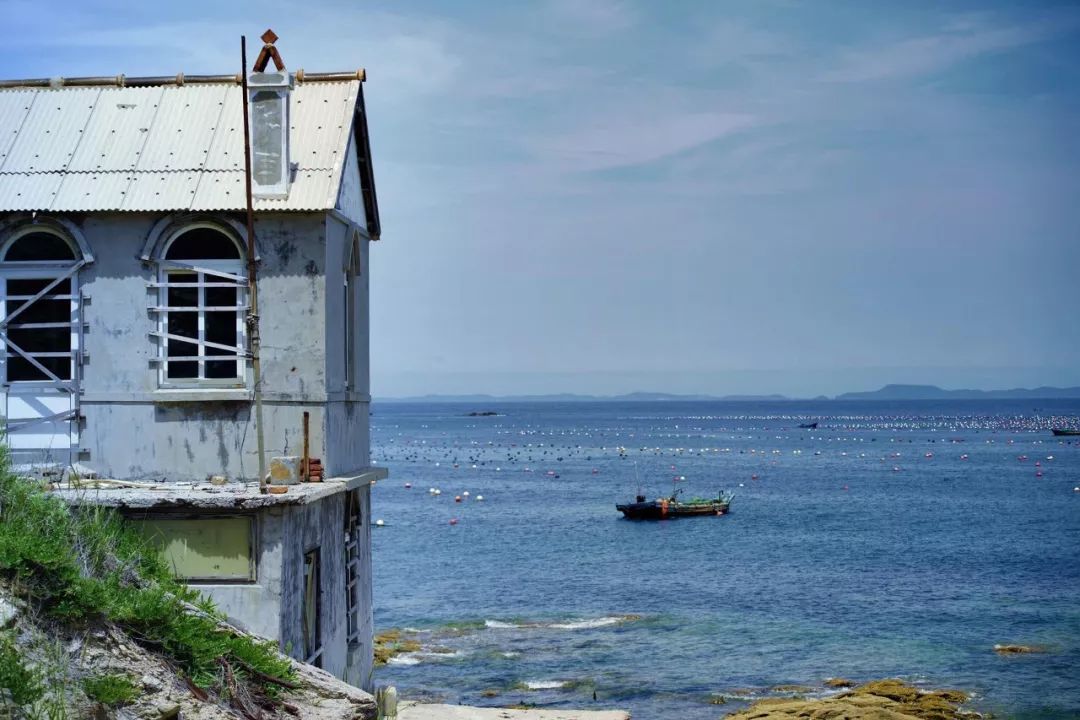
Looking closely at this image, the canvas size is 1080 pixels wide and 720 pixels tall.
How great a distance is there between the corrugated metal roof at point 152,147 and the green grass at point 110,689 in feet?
20.1

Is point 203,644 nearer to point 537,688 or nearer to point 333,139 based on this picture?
point 333,139

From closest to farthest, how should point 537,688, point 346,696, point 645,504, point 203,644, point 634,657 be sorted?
point 203,644, point 346,696, point 537,688, point 634,657, point 645,504

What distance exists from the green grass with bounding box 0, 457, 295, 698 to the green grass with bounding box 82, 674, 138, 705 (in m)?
0.66

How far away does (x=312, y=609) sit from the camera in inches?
591

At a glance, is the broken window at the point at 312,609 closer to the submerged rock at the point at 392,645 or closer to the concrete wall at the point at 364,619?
the concrete wall at the point at 364,619

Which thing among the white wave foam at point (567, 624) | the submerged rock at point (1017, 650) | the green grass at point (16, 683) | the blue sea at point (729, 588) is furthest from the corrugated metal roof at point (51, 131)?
the submerged rock at point (1017, 650)

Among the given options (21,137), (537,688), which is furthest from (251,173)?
(537,688)

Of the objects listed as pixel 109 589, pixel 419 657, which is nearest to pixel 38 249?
pixel 109 589

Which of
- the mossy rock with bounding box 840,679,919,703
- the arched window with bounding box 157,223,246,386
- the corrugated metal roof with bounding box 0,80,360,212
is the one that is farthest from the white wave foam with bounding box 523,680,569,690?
the corrugated metal roof with bounding box 0,80,360,212

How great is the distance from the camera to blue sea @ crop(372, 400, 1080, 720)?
30828mm

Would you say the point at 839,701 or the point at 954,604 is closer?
the point at 839,701

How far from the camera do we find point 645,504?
64.3m

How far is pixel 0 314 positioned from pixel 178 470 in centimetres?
289

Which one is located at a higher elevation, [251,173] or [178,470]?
[251,173]
